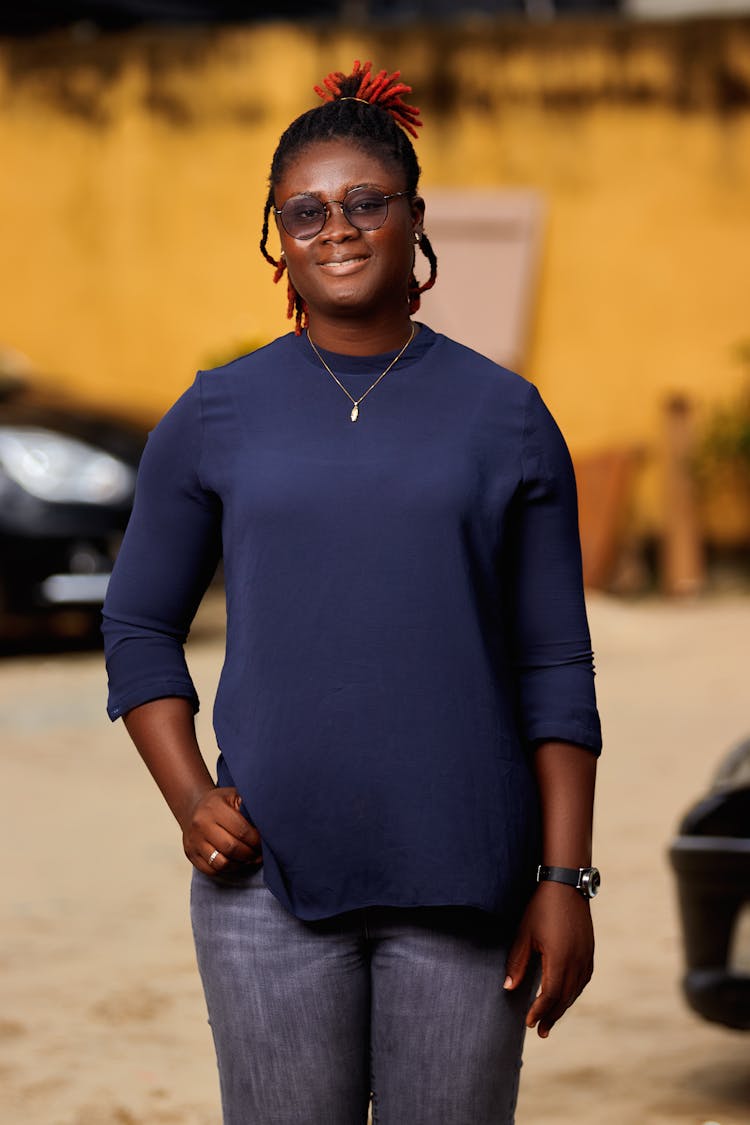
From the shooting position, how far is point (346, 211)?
75.4 inches

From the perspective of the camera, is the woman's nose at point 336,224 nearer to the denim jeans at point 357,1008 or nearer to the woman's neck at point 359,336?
the woman's neck at point 359,336

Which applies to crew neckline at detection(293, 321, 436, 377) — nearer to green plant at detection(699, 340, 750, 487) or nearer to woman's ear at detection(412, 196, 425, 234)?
woman's ear at detection(412, 196, 425, 234)

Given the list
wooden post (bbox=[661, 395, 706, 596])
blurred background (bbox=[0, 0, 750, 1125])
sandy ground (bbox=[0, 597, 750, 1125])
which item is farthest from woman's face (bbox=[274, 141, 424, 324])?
wooden post (bbox=[661, 395, 706, 596])

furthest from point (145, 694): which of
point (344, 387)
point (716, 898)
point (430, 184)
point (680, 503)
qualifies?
point (430, 184)

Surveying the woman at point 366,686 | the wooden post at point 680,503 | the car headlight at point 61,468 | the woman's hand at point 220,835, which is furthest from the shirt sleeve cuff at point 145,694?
the wooden post at point 680,503

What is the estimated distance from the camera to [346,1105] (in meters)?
1.87

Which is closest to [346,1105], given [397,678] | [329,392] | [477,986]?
[477,986]

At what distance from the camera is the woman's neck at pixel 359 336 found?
6.32 ft

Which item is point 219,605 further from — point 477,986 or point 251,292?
point 477,986

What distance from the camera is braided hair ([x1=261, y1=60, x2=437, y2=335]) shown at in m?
1.94

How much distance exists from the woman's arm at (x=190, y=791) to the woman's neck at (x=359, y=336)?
1.26 ft

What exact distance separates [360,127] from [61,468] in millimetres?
8131

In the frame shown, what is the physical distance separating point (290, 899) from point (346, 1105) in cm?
22

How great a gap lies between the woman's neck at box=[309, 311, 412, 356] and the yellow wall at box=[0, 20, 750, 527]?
11522 millimetres
